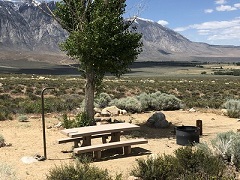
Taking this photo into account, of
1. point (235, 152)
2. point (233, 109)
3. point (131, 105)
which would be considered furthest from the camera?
point (131, 105)

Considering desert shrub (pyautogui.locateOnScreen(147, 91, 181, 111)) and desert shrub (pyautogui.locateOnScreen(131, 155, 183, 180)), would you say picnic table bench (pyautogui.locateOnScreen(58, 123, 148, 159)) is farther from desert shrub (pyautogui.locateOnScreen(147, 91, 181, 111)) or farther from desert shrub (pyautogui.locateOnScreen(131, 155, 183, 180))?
desert shrub (pyautogui.locateOnScreen(147, 91, 181, 111))

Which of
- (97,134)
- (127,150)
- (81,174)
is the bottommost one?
(127,150)

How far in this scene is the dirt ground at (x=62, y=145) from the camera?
973cm

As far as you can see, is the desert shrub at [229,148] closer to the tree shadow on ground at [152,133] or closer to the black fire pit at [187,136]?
the black fire pit at [187,136]

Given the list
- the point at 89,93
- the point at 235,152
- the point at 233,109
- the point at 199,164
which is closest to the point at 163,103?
the point at 233,109

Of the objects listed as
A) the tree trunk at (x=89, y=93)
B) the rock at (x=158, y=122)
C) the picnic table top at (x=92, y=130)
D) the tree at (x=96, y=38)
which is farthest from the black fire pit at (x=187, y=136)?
the tree trunk at (x=89, y=93)

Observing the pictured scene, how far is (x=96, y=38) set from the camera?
13.8 metres

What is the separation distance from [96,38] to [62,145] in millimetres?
4181

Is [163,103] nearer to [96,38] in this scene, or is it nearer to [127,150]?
[96,38]

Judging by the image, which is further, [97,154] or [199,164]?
[97,154]

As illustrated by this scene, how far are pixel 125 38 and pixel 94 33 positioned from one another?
53.9 inches

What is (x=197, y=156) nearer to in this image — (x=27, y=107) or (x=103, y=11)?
(x=103, y=11)

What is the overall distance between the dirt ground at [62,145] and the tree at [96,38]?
2682 mm

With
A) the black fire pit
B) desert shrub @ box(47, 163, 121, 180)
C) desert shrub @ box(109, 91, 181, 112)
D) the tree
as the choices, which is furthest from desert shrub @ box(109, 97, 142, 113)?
desert shrub @ box(47, 163, 121, 180)
